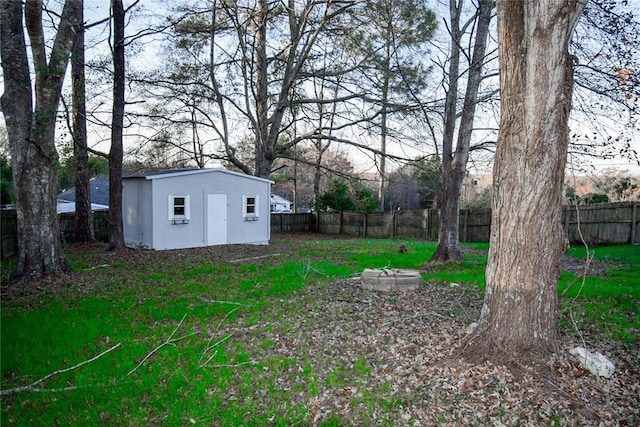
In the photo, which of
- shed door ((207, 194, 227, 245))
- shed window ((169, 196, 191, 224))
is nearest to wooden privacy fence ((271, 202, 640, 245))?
shed door ((207, 194, 227, 245))

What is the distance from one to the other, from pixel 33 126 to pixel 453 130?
24.5ft

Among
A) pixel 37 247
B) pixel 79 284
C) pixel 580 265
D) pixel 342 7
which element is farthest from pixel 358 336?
pixel 342 7

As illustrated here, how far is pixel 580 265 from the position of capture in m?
9.41

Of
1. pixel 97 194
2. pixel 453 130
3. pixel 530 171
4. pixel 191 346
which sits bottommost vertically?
pixel 191 346

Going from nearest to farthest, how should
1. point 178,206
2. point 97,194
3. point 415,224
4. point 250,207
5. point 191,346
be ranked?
point 191,346 → point 178,206 → point 250,207 → point 415,224 → point 97,194

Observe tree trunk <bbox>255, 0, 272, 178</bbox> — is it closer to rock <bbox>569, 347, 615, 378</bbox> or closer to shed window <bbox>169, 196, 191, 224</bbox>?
shed window <bbox>169, 196, 191, 224</bbox>

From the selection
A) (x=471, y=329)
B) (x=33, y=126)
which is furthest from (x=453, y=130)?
(x=33, y=126)

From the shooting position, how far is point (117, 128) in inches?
434

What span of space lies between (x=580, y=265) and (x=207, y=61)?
41.3 feet

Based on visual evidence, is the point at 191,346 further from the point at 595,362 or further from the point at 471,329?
the point at 595,362

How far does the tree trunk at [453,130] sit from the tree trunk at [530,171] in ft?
14.9

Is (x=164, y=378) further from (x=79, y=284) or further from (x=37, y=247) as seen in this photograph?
(x=37, y=247)

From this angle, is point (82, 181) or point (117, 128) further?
point (82, 181)

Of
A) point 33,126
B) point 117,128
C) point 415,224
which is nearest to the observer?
point 33,126
